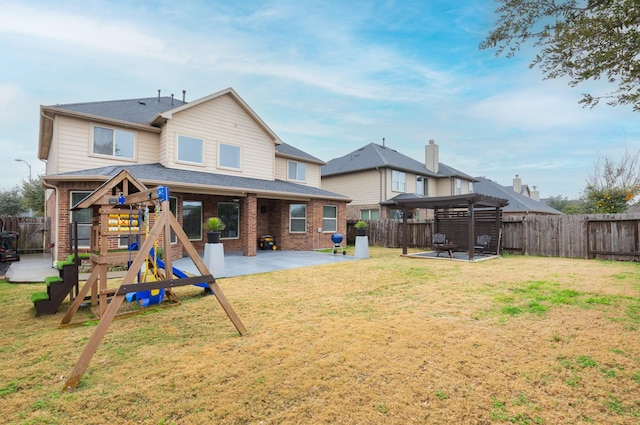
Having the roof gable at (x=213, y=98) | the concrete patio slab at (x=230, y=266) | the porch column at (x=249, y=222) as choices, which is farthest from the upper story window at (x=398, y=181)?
the porch column at (x=249, y=222)

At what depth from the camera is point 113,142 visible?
41.0 ft

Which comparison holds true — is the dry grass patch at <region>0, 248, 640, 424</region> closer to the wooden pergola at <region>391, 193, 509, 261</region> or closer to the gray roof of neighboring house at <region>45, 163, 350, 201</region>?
the gray roof of neighboring house at <region>45, 163, 350, 201</region>

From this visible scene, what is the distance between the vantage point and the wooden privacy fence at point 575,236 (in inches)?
478

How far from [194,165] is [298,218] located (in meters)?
5.76

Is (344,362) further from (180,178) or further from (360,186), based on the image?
(360,186)

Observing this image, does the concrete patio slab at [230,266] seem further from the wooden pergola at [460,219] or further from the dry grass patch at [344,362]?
the wooden pergola at [460,219]

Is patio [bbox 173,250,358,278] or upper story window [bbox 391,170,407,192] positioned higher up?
upper story window [bbox 391,170,407,192]

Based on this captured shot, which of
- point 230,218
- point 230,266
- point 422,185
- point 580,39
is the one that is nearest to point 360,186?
point 422,185

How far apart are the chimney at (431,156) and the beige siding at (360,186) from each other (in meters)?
6.62

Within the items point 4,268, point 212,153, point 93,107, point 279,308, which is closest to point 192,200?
point 212,153

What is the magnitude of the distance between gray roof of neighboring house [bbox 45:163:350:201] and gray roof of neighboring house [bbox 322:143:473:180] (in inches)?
369

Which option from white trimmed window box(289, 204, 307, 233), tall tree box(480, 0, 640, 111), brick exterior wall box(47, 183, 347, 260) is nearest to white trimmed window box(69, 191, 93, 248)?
brick exterior wall box(47, 183, 347, 260)

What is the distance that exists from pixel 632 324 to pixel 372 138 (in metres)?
26.3

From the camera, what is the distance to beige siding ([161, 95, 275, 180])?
43.5ft
